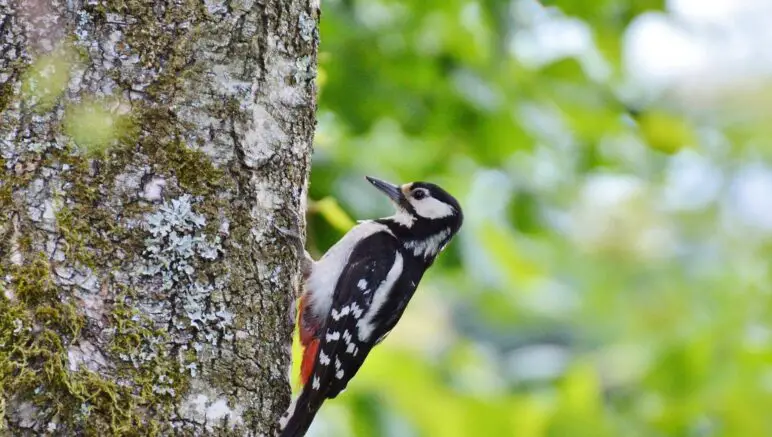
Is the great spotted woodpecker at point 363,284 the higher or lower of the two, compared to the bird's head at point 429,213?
lower

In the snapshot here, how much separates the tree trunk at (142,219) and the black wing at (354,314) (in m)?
0.49

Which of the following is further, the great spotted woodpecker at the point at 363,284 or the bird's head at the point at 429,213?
the bird's head at the point at 429,213

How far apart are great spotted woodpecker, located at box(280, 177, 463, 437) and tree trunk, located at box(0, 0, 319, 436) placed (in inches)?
17.6

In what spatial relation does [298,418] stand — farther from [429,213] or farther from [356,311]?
[429,213]

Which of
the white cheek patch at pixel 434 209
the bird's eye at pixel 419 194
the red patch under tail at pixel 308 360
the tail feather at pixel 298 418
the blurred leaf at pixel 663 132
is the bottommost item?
the tail feather at pixel 298 418

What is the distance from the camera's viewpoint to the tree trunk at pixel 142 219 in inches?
83.6

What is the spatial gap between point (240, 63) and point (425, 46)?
246cm

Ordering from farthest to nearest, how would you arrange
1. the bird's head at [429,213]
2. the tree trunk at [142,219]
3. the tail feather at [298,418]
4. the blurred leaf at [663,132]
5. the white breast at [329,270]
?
the blurred leaf at [663,132] → the bird's head at [429,213] → the white breast at [329,270] → the tail feather at [298,418] → the tree trunk at [142,219]

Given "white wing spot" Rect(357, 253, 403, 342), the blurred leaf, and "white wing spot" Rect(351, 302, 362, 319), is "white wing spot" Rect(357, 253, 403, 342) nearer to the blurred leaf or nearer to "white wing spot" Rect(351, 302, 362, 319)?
"white wing spot" Rect(351, 302, 362, 319)

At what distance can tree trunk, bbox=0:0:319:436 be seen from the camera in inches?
83.6

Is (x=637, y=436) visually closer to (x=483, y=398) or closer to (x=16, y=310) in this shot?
(x=483, y=398)

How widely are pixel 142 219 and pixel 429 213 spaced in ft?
5.82

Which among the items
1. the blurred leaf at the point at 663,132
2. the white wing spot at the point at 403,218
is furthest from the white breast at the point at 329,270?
the blurred leaf at the point at 663,132

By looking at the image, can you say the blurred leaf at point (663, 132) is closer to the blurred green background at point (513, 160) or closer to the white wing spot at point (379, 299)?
the blurred green background at point (513, 160)
